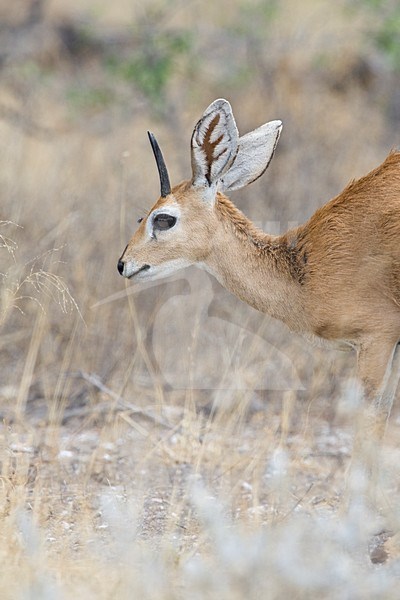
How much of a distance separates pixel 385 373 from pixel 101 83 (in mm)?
7895

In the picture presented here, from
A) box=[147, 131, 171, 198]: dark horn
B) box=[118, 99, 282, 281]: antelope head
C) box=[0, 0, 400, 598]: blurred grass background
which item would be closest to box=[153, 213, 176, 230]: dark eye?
box=[118, 99, 282, 281]: antelope head

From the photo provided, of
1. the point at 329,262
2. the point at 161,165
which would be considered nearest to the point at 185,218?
the point at 161,165

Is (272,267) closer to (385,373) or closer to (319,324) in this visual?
(319,324)

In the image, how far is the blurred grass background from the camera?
12.3ft

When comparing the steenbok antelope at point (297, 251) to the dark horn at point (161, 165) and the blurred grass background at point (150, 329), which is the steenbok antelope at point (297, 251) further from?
the blurred grass background at point (150, 329)

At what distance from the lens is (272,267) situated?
5012 mm

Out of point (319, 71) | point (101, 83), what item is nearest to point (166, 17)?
point (101, 83)

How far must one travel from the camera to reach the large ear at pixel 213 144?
4820 millimetres

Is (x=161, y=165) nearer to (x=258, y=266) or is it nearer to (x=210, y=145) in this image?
(x=210, y=145)

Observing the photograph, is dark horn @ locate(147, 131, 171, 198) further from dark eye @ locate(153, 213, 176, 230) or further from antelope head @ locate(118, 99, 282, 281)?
dark eye @ locate(153, 213, 176, 230)

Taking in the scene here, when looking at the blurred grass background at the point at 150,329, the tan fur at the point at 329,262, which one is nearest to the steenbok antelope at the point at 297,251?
the tan fur at the point at 329,262

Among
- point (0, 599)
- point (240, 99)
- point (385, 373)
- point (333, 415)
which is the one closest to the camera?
point (0, 599)

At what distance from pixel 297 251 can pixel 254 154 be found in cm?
54

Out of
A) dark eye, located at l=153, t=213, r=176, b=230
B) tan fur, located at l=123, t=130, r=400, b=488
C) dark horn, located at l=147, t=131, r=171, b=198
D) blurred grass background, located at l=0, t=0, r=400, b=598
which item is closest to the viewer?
blurred grass background, located at l=0, t=0, r=400, b=598
